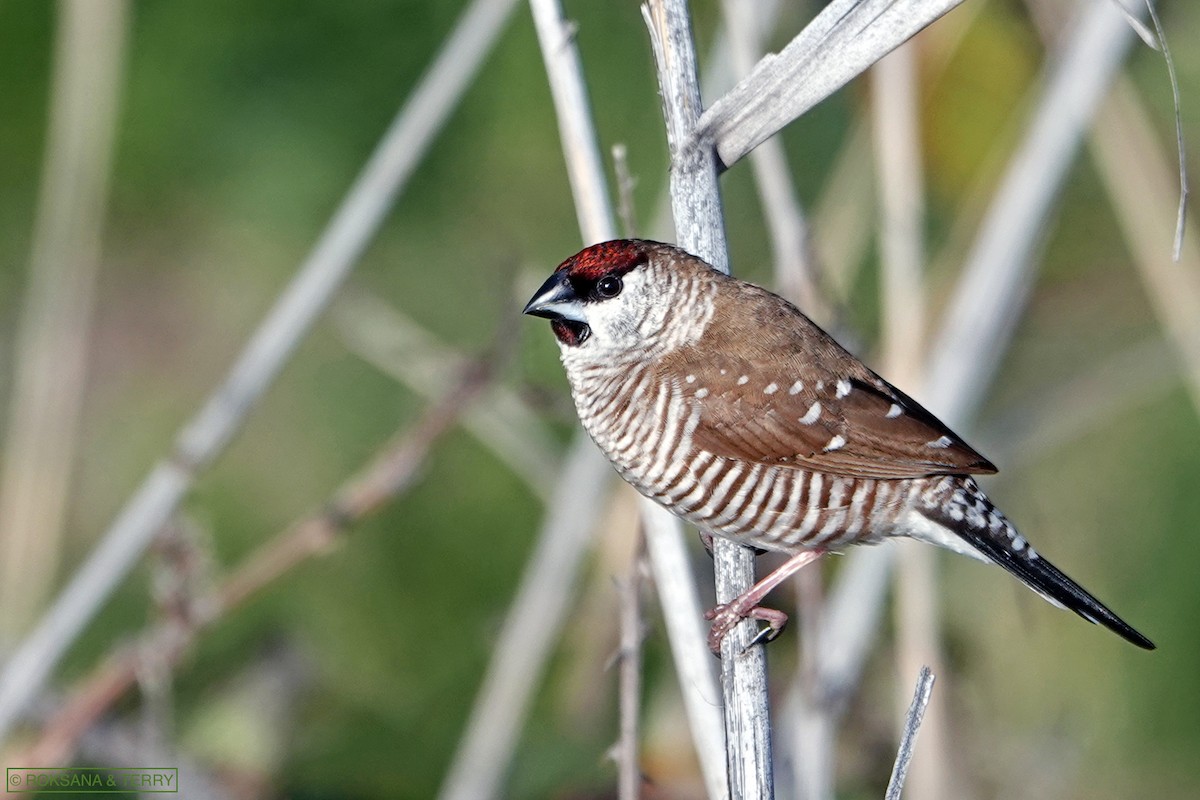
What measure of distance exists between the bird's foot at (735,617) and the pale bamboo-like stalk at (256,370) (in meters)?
1.30

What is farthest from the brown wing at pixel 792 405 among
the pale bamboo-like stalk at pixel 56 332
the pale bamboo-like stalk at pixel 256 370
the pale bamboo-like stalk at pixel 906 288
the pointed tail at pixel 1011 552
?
the pale bamboo-like stalk at pixel 56 332

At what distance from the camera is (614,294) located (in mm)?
2750

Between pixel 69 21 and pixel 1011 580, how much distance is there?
11.4 ft

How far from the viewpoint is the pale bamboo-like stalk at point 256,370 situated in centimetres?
307

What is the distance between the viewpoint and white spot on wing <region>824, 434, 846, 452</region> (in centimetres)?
278

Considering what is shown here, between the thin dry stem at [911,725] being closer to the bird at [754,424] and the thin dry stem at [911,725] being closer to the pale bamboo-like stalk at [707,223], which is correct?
the pale bamboo-like stalk at [707,223]

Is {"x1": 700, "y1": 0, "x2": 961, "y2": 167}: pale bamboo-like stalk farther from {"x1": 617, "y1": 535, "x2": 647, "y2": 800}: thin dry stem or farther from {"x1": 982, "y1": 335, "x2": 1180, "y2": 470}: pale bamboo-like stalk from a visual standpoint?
{"x1": 982, "y1": 335, "x2": 1180, "y2": 470}: pale bamboo-like stalk

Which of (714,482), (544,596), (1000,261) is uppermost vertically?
(1000,261)

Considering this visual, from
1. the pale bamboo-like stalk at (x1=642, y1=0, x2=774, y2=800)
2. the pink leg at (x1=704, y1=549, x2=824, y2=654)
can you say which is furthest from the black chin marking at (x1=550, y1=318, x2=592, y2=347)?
the pink leg at (x1=704, y1=549, x2=824, y2=654)

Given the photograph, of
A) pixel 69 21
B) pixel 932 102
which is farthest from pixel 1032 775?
pixel 69 21

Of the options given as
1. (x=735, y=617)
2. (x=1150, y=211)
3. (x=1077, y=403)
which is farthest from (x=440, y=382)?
(x=1150, y=211)

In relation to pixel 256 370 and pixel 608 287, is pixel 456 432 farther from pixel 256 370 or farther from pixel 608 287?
pixel 608 287

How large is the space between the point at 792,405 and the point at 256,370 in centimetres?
133

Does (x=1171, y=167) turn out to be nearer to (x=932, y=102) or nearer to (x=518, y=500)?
(x=932, y=102)
